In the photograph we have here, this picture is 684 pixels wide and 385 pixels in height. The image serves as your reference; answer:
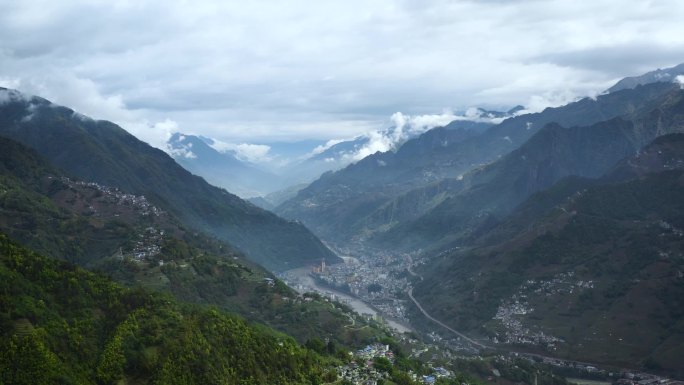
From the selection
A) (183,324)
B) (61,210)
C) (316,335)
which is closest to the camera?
(183,324)

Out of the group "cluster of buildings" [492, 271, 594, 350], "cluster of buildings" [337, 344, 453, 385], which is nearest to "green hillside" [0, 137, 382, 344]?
Answer: "cluster of buildings" [337, 344, 453, 385]

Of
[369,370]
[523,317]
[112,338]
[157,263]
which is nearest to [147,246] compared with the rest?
[157,263]

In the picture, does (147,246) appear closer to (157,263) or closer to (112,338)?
(157,263)

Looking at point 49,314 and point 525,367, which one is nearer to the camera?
point 49,314

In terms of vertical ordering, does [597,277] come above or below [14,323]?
below

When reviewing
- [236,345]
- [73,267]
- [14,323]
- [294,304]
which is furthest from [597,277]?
[14,323]

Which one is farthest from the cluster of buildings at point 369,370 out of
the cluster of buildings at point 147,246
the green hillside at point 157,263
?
the cluster of buildings at point 147,246

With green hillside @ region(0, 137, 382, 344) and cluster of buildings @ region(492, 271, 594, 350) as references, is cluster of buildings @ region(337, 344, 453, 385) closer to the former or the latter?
green hillside @ region(0, 137, 382, 344)

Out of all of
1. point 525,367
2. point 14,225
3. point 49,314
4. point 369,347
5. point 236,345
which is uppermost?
point 14,225

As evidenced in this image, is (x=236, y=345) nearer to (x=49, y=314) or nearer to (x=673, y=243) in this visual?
(x=49, y=314)
